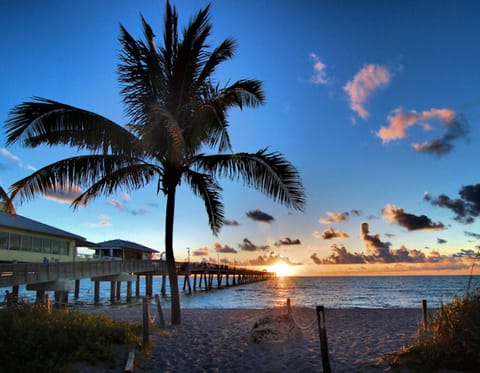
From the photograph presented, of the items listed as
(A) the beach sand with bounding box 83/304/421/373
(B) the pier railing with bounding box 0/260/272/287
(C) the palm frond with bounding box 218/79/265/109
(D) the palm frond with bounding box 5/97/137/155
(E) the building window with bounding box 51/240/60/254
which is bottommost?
(A) the beach sand with bounding box 83/304/421/373

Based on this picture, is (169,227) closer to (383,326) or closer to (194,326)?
(194,326)

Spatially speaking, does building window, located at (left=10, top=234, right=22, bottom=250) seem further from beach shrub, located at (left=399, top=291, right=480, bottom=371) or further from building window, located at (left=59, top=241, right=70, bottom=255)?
beach shrub, located at (left=399, top=291, right=480, bottom=371)

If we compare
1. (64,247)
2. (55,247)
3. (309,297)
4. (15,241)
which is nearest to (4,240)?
(15,241)

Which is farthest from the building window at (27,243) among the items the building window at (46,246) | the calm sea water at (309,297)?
the calm sea water at (309,297)

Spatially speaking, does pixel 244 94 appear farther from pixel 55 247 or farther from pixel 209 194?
pixel 55 247

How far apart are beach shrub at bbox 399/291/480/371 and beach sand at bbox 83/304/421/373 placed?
0.72 m

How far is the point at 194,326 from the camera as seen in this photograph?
13703mm

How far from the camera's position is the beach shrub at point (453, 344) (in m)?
6.34

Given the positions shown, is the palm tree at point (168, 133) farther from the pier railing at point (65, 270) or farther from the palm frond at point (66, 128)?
the pier railing at point (65, 270)

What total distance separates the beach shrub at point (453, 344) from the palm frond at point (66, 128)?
928 centimetres

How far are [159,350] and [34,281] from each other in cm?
1451

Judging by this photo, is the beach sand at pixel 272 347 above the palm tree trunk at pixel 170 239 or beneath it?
beneath

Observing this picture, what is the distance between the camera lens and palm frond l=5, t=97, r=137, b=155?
32.8 feet

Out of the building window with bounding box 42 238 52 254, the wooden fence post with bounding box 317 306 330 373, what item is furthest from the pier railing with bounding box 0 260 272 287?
the wooden fence post with bounding box 317 306 330 373
